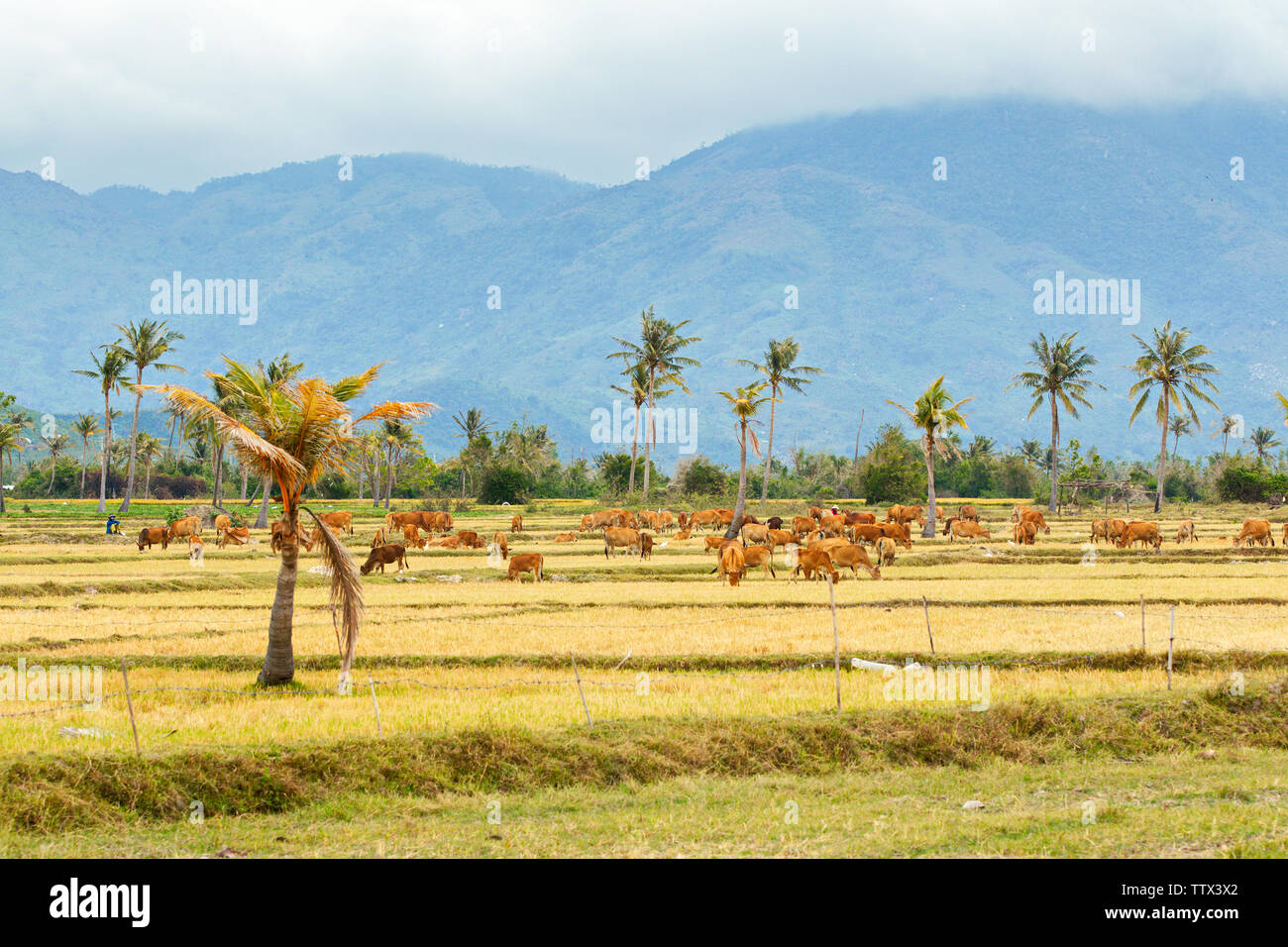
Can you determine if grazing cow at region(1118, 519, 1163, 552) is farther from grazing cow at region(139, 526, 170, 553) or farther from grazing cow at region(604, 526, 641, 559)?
grazing cow at region(139, 526, 170, 553)

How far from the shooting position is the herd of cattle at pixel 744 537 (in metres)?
36.2

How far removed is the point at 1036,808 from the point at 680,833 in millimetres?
3898

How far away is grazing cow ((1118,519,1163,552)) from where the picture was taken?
4744cm

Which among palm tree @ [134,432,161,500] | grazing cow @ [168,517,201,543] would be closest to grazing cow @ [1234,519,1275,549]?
grazing cow @ [168,517,201,543]

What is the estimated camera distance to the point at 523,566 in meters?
35.9

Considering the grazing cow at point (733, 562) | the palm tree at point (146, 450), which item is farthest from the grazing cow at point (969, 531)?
the palm tree at point (146, 450)

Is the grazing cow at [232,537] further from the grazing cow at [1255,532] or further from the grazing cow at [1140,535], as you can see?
the grazing cow at [1255,532]

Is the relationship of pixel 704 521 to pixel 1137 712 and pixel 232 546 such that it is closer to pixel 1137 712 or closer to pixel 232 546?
pixel 232 546

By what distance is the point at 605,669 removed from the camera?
1973 centimetres

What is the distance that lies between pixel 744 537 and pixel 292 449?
3156 centimetres

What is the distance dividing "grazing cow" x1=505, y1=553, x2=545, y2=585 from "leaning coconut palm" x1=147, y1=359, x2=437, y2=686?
54.5 ft

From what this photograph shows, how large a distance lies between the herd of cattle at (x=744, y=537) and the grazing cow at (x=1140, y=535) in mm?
42
